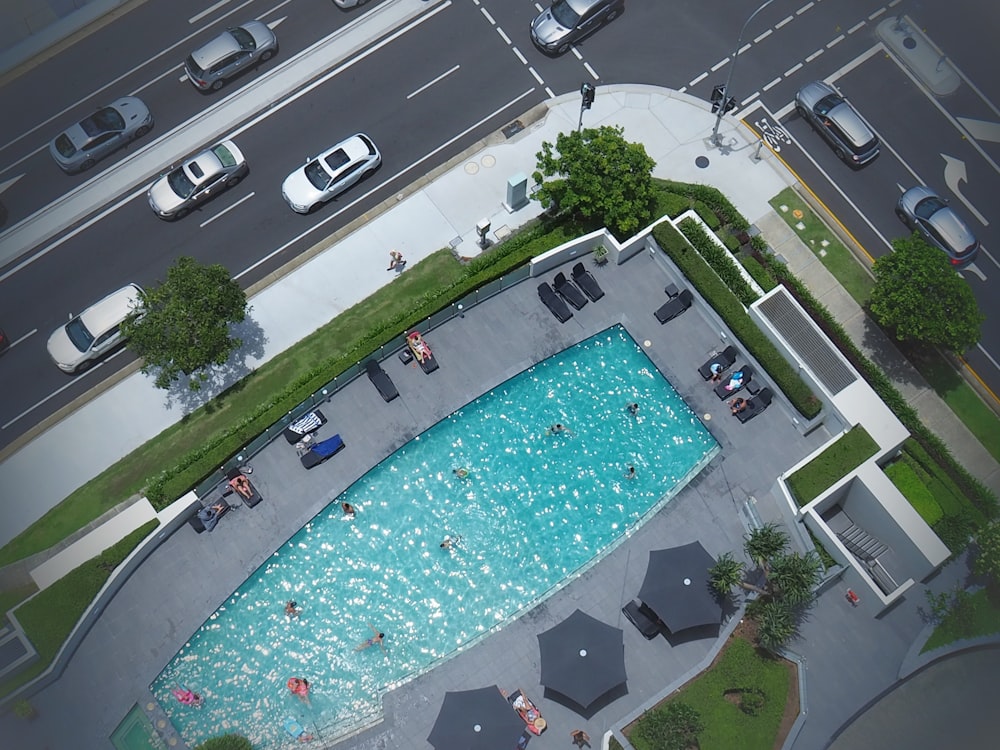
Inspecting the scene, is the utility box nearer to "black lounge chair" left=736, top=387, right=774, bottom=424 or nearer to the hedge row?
the hedge row

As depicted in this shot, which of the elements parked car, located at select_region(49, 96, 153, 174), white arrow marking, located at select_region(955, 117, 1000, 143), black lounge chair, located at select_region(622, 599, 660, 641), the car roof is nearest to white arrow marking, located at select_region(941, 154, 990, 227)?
white arrow marking, located at select_region(955, 117, 1000, 143)

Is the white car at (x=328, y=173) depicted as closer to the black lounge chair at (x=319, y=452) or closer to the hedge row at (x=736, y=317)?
the black lounge chair at (x=319, y=452)

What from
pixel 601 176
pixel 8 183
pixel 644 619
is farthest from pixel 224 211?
pixel 644 619

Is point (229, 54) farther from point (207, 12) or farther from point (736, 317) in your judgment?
point (736, 317)

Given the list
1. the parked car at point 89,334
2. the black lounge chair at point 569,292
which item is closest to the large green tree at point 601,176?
the black lounge chair at point 569,292

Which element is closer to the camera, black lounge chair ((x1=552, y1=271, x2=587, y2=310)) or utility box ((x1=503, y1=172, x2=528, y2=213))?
black lounge chair ((x1=552, y1=271, x2=587, y2=310))

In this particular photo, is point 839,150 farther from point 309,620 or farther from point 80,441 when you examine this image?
point 80,441
